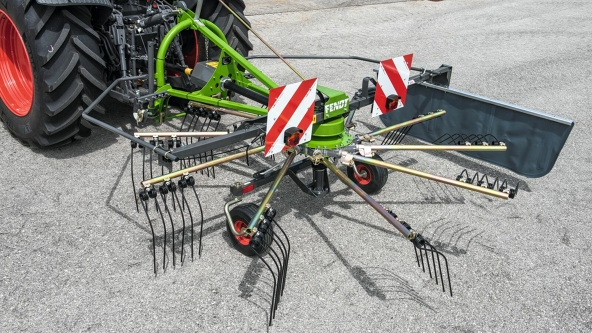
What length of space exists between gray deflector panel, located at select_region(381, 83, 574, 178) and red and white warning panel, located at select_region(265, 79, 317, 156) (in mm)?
1885

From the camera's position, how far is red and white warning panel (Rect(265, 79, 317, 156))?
2.84 meters

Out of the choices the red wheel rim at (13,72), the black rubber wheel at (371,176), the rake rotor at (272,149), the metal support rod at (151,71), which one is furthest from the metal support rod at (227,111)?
the red wheel rim at (13,72)

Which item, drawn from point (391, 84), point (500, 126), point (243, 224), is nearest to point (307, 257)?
point (243, 224)

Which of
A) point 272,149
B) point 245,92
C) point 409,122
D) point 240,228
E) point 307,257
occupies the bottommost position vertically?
point 307,257

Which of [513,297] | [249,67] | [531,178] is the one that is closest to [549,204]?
[531,178]

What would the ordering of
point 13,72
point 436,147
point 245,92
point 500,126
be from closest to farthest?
point 436,147 → point 245,92 → point 500,126 → point 13,72

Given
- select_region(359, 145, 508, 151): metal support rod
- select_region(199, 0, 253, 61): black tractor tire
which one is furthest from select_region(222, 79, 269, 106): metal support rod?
select_region(199, 0, 253, 61): black tractor tire

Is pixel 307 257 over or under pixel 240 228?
under

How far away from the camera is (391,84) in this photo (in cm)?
354

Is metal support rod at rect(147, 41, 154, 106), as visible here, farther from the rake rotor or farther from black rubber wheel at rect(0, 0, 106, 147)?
black rubber wheel at rect(0, 0, 106, 147)

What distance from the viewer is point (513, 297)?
2.98m

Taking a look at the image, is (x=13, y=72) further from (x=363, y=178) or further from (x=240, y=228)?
(x=363, y=178)

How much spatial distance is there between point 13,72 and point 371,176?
3.43 meters

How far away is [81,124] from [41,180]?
22.1 inches
